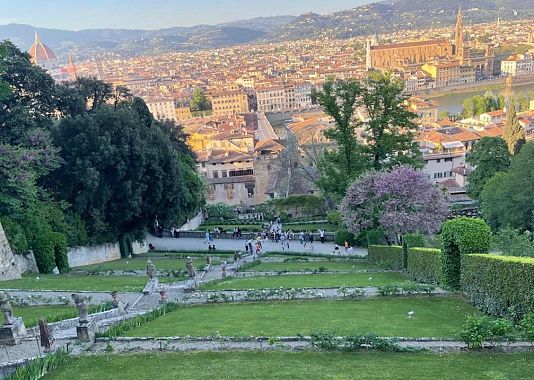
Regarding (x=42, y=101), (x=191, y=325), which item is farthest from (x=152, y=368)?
→ (x=42, y=101)

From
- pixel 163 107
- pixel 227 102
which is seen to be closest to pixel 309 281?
pixel 227 102

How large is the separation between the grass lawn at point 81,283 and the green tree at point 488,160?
3039 cm

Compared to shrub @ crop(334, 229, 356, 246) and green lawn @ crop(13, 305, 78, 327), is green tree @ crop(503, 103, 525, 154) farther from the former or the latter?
green lawn @ crop(13, 305, 78, 327)

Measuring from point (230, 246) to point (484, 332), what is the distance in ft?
74.9

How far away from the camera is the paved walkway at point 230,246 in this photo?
29384 millimetres

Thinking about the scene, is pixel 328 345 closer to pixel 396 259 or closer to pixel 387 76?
pixel 396 259

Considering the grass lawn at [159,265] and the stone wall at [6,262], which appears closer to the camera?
the stone wall at [6,262]

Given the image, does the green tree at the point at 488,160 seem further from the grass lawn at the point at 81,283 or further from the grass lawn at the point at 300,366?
the grass lawn at the point at 300,366

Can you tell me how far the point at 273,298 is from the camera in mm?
15367

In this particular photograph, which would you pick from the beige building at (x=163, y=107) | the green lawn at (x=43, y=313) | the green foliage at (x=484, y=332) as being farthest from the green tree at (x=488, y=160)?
the beige building at (x=163, y=107)

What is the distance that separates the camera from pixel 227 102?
470ft

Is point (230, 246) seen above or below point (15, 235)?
below

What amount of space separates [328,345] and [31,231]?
60.9ft

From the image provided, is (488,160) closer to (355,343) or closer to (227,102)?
(355,343)
